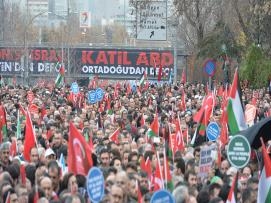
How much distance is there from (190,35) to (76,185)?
5294 cm

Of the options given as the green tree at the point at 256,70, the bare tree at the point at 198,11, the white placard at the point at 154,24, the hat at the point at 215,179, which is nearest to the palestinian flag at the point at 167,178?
the hat at the point at 215,179

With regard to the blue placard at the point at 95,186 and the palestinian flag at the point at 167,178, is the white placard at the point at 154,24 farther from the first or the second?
the blue placard at the point at 95,186

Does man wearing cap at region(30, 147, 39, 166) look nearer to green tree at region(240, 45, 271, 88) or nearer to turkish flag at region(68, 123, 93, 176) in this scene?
turkish flag at region(68, 123, 93, 176)

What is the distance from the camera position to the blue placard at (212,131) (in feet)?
63.4

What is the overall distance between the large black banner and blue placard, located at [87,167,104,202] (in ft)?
171

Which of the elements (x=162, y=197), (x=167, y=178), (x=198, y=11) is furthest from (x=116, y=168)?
(x=198, y=11)

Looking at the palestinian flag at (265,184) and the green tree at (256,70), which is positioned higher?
the palestinian flag at (265,184)

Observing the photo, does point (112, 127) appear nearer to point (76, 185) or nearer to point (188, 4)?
point (76, 185)

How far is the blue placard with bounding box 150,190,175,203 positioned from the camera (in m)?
11.5

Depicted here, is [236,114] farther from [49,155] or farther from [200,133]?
[200,133]

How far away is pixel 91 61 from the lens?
66438mm

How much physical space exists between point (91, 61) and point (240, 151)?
2108 inches

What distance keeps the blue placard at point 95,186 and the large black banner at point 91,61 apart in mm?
52039

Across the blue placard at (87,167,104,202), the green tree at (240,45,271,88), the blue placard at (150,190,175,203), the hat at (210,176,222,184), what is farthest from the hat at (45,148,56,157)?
the green tree at (240,45,271,88)
